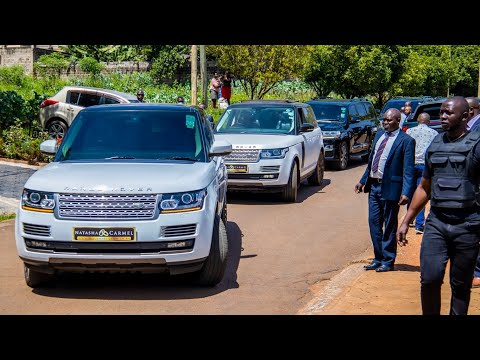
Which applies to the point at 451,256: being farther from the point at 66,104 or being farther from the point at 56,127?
the point at 66,104

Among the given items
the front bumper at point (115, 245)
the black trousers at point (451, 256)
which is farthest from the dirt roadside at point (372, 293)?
the front bumper at point (115, 245)

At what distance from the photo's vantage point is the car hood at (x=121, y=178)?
7.45 m

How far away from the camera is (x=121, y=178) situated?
7621 millimetres

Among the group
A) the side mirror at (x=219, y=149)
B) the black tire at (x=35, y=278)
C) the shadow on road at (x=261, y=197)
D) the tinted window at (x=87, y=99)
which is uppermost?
the side mirror at (x=219, y=149)

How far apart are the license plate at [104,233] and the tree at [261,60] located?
82.2 ft

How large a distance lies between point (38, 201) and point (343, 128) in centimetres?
1376

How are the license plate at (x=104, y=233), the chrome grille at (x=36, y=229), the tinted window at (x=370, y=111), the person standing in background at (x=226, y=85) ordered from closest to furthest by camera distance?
the license plate at (x=104, y=233)
the chrome grille at (x=36, y=229)
the tinted window at (x=370, y=111)
the person standing in background at (x=226, y=85)

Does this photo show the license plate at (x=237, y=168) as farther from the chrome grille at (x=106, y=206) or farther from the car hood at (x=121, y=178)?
the chrome grille at (x=106, y=206)

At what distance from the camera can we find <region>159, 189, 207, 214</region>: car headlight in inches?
295

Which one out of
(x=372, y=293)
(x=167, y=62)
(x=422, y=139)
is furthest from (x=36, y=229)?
(x=167, y=62)

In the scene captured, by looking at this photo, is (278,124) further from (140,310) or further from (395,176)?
(140,310)

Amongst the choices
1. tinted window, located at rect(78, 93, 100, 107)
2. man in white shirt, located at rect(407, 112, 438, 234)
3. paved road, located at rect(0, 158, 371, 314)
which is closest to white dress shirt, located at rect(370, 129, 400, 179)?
paved road, located at rect(0, 158, 371, 314)

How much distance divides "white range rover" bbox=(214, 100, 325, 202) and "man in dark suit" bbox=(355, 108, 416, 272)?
16.4ft

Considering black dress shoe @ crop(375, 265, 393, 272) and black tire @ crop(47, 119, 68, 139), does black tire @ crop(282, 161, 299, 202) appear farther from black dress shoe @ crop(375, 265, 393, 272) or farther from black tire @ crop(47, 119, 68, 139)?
black tire @ crop(47, 119, 68, 139)
